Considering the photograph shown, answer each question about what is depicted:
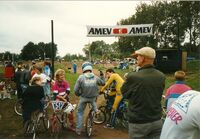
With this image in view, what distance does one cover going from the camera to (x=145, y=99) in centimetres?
525

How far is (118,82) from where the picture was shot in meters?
11.0

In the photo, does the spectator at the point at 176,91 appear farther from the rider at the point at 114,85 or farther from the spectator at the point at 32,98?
the spectator at the point at 32,98

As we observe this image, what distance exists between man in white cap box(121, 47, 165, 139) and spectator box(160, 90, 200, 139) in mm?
2073

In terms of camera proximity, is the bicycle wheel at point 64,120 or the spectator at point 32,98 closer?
→ the spectator at point 32,98

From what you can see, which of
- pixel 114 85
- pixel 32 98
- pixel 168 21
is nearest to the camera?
pixel 32 98

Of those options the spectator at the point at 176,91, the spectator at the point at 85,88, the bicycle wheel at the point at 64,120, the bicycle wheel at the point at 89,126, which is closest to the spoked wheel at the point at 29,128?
the bicycle wheel at the point at 64,120

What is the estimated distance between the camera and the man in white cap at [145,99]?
520 cm

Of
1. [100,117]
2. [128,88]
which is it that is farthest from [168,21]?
[128,88]

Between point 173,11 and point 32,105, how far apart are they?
49.4 meters

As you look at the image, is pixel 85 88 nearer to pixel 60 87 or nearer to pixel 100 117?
pixel 60 87

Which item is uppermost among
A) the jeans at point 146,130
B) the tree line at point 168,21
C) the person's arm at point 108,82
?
the tree line at point 168,21

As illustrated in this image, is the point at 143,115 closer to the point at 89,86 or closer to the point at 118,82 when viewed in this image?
the point at 89,86

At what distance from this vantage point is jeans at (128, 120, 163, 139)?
204 inches

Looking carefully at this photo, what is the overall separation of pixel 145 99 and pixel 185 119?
239 cm
